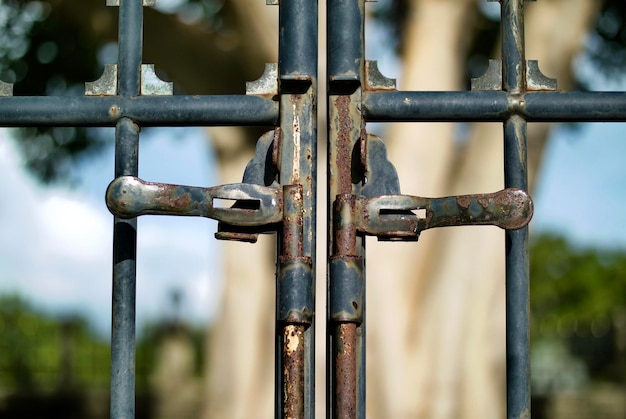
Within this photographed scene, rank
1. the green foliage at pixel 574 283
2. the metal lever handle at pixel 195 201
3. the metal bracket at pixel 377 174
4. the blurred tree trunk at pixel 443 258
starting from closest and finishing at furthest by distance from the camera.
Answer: the metal lever handle at pixel 195 201
the metal bracket at pixel 377 174
the blurred tree trunk at pixel 443 258
the green foliage at pixel 574 283

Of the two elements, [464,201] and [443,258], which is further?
[443,258]

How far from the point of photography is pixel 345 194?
1.37 m

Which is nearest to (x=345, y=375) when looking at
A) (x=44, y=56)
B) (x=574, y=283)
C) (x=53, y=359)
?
(x=44, y=56)

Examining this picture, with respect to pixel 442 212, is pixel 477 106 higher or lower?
higher

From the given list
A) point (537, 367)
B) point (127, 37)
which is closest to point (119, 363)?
point (127, 37)

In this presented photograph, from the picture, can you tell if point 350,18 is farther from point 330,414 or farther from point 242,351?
point 242,351

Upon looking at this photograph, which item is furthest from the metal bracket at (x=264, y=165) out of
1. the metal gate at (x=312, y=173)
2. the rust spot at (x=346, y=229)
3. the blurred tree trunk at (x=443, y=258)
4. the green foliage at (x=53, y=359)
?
the green foliage at (x=53, y=359)

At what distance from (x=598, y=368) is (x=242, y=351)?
11006 millimetres

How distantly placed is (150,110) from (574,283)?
114 ft

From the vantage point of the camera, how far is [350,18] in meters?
1.44

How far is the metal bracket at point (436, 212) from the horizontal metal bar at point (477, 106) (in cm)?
14

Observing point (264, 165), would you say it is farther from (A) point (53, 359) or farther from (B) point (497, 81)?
(A) point (53, 359)

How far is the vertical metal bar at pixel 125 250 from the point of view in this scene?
1.40 meters

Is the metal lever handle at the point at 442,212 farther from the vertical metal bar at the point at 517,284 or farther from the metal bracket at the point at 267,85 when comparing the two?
the metal bracket at the point at 267,85
